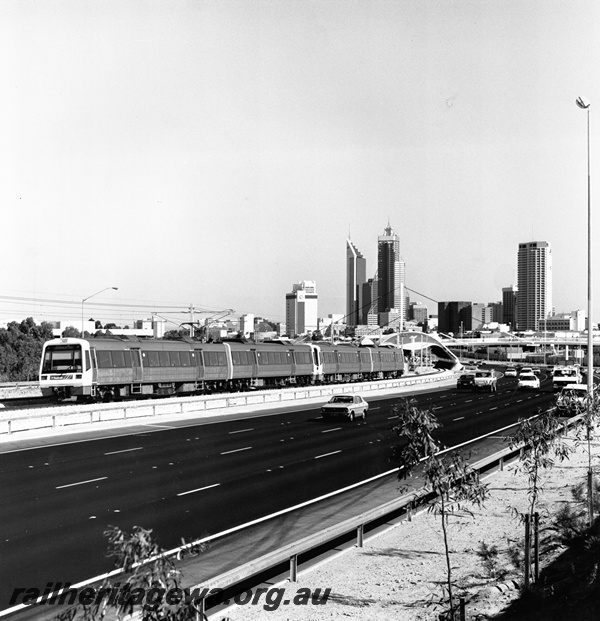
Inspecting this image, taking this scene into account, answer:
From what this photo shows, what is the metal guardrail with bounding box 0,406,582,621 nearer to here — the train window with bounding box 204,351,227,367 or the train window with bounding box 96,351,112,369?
the train window with bounding box 96,351,112,369

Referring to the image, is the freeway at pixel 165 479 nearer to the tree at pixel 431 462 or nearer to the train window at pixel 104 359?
the tree at pixel 431 462

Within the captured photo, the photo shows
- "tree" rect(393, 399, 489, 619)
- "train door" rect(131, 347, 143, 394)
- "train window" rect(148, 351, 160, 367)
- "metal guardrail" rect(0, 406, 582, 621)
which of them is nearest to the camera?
"metal guardrail" rect(0, 406, 582, 621)

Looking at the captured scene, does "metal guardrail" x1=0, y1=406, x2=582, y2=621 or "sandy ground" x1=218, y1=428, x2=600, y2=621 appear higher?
"metal guardrail" x1=0, y1=406, x2=582, y2=621

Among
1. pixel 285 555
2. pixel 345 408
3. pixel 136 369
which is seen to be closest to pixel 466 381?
pixel 345 408

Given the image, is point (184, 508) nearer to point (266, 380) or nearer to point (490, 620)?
point (490, 620)

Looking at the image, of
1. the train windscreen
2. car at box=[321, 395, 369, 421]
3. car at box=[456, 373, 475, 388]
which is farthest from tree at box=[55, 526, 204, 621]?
car at box=[456, 373, 475, 388]

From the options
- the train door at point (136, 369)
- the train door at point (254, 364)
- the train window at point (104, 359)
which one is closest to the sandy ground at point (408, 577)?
the train window at point (104, 359)

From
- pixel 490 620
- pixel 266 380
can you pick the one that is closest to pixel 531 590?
pixel 490 620
